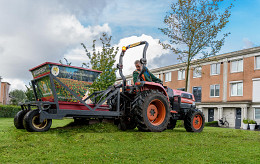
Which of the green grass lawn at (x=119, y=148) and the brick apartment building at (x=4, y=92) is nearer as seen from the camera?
the green grass lawn at (x=119, y=148)

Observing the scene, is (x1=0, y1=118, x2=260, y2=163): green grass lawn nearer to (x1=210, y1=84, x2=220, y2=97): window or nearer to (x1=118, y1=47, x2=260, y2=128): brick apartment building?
(x1=118, y1=47, x2=260, y2=128): brick apartment building

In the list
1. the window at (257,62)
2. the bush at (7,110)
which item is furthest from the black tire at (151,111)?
the window at (257,62)

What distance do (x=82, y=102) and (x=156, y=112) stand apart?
7.98 feet

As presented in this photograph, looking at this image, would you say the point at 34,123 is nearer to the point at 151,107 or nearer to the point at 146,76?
the point at 151,107

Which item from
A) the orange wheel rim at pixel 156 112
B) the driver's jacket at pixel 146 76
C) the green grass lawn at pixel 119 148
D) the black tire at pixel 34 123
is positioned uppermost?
the driver's jacket at pixel 146 76

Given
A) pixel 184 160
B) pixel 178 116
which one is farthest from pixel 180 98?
pixel 184 160

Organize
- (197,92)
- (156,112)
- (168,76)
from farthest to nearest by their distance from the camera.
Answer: (168,76) → (197,92) → (156,112)

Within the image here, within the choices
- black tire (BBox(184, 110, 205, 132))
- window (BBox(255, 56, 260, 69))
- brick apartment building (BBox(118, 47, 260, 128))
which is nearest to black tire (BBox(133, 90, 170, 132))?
black tire (BBox(184, 110, 205, 132))

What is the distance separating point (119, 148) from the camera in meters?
5.86

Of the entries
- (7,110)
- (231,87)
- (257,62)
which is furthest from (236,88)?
(7,110)

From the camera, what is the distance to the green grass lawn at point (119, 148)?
5020 millimetres

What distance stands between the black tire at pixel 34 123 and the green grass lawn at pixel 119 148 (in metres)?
0.34

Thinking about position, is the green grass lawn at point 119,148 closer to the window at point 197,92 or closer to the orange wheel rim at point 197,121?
the orange wheel rim at point 197,121

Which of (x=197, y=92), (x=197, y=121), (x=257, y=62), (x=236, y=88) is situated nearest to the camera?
(x=197, y=121)
